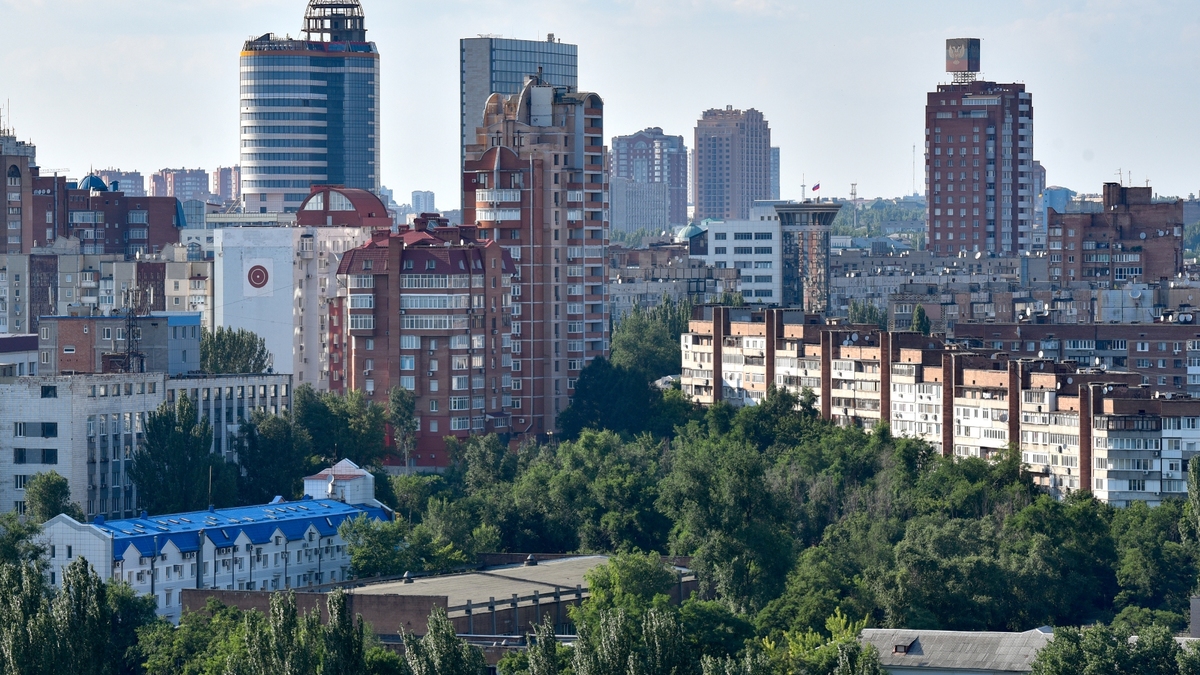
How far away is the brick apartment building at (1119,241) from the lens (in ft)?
489

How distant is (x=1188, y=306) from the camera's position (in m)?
123

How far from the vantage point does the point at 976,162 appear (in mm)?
174250

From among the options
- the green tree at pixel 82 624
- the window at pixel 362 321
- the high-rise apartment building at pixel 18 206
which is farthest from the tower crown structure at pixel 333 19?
the green tree at pixel 82 624

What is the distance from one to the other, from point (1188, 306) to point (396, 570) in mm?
62128

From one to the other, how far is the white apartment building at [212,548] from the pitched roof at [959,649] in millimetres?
19223

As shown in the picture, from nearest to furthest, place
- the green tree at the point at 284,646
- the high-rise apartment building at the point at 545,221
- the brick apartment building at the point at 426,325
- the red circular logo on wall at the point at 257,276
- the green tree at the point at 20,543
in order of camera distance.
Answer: the green tree at the point at 284,646, the green tree at the point at 20,543, the brick apartment building at the point at 426,325, the high-rise apartment building at the point at 545,221, the red circular logo on wall at the point at 257,276

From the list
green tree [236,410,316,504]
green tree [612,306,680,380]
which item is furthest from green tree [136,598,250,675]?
green tree [612,306,680,380]

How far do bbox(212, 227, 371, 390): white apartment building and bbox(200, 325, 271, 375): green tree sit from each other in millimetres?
8317

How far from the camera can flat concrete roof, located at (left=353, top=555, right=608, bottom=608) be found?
213 ft

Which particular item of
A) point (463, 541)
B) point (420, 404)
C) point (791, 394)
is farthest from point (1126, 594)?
point (420, 404)

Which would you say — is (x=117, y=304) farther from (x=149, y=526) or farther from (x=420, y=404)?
(x=149, y=526)

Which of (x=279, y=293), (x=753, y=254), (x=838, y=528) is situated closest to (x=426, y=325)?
(x=279, y=293)

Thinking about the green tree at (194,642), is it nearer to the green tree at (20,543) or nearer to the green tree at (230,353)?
the green tree at (20,543)

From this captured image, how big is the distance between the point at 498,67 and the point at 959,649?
115m
